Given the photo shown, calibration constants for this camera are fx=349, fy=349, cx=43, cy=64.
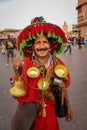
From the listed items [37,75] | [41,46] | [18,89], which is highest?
[41,46]

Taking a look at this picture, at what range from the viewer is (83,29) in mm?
86125

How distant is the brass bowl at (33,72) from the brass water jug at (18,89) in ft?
0.38

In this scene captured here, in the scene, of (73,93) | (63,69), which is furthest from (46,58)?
(73,93)

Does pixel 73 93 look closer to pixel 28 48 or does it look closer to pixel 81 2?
pixel 28 48

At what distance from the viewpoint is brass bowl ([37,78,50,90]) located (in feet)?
11.6

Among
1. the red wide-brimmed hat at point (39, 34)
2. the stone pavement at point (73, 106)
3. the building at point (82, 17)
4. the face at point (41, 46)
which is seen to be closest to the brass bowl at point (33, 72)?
the face at point (41, 46)

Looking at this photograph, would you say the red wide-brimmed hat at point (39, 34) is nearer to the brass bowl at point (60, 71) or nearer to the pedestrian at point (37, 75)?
the pedestrian at point (37, 75)

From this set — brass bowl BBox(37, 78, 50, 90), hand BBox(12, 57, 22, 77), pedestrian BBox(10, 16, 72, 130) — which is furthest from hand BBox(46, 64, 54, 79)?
hand BBox(12, 57, 22, 77)

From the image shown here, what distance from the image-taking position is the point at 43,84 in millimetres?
3541

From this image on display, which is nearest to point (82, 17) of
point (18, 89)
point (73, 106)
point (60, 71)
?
point (73, 106)

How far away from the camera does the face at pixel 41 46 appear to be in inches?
149

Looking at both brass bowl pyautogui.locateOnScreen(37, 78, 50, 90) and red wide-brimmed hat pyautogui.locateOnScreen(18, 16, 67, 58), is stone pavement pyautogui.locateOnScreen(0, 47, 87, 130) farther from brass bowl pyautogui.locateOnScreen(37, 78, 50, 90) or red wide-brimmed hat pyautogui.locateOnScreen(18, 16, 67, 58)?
brass bowl pyautogui.locateOnScreen(37, 78, 50, 90)

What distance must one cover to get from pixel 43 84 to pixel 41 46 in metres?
0.47

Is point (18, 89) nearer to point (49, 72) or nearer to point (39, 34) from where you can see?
point (49, 72)
